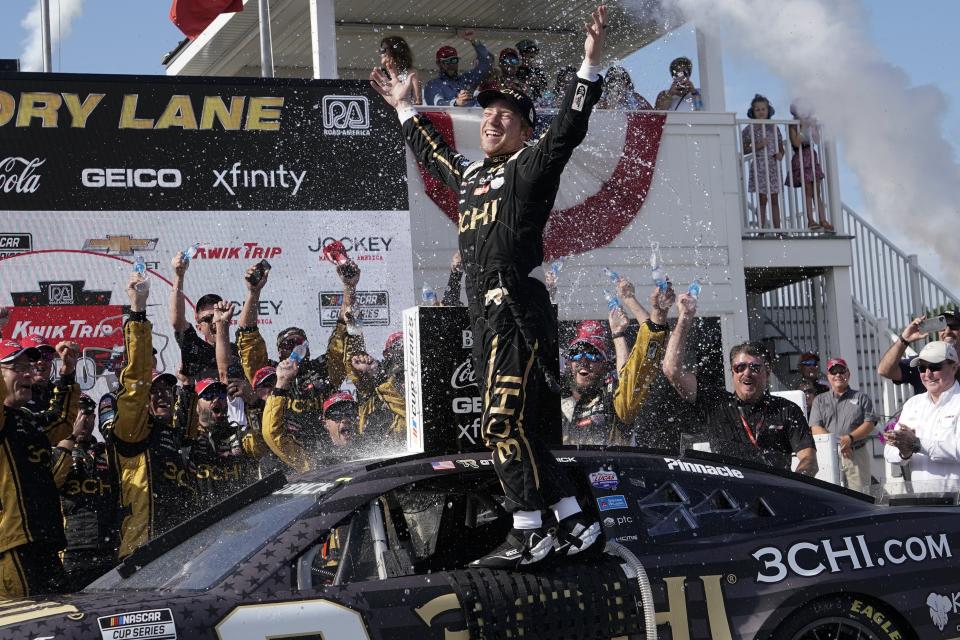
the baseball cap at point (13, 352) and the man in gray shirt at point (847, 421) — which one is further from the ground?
the baseball cap at point (13, 352)

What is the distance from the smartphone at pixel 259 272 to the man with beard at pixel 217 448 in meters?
1.63

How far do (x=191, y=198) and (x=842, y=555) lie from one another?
20.3 ft

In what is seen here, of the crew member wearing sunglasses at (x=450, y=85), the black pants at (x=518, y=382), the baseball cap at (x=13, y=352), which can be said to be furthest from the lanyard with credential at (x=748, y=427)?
the crew member wearing sunglasses at (x=450, y=85)

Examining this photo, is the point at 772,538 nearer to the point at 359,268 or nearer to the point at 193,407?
the point at 193,407

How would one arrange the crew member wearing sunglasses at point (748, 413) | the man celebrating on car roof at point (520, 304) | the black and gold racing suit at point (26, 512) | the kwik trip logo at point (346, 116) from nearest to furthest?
the man celebrating on car roof at point (520, 304), the black and gold racing suit at point (26, 512), the crew member wearing sunglasses at point (748, 413), the kwik trip logo at point (346, 116)

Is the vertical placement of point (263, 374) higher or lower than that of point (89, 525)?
higher

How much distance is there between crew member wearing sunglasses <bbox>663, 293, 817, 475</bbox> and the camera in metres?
6.36

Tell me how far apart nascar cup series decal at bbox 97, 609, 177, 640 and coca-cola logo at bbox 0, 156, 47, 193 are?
5.98 metres

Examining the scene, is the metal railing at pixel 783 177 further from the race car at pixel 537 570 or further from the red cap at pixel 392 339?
the race car at pixel 537 570

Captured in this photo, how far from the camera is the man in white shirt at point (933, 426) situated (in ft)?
22.0

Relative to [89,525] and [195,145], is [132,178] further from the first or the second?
[89,525]

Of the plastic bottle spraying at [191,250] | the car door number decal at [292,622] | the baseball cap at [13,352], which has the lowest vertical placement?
the car door number decal at [292,622]

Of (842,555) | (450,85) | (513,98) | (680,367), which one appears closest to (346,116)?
(450,85)

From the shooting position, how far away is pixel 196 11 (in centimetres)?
1280
